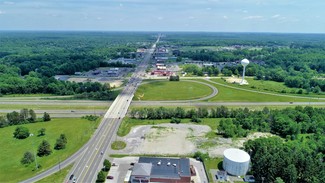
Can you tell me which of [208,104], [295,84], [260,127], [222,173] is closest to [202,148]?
[222,173]

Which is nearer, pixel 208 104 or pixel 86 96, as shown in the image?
pixel 208 104

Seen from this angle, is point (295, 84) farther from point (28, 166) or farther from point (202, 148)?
point (28, 166)

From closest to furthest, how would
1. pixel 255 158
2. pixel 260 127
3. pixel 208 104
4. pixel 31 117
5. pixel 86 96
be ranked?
pixel 255 158 → pixel 260 127 → pixel 31 117 → pixel 208 104 → pixel 86 96

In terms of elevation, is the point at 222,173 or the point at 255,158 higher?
the point at 255,158

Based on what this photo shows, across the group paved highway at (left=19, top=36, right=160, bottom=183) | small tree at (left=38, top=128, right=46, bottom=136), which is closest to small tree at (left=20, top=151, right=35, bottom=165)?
paved highway at (left=19, top=36, right=160, bottom=183)

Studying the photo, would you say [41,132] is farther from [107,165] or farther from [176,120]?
[176,120]

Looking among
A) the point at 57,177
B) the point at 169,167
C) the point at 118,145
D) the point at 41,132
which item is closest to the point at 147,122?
the point at 118,145
